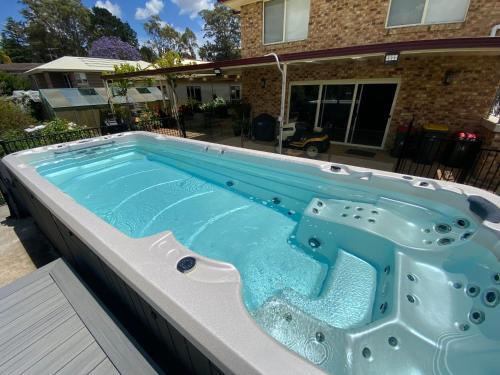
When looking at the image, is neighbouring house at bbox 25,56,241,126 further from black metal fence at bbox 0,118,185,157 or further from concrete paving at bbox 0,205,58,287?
concrete paving at bbox 0,205,58,287

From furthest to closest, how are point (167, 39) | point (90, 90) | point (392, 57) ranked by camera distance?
point (167, 39)
point (90, 90)
point (392, 57)

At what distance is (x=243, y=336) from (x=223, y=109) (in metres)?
14.6

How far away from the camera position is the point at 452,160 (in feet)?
18.1

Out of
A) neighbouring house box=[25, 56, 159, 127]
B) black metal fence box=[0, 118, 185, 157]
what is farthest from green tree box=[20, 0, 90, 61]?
black metal fence box=[0, 118, 185, 157]

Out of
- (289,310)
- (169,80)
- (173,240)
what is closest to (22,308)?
(173,240)

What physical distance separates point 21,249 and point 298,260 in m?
3.79

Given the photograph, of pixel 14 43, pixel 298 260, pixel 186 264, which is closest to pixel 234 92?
pixel 298 260

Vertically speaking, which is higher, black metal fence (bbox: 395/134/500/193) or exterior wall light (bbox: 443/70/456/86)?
exterior wall light (bbox: 443/70/456/86)

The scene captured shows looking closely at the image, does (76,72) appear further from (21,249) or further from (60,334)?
(60,334)

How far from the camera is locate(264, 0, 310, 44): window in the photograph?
23.8 feet

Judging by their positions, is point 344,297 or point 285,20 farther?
point 285,20

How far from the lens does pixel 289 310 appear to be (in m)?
2.19

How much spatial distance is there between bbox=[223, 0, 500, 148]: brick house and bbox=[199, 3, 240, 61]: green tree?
91.4 ft

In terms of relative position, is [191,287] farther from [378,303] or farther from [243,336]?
[378,303]
